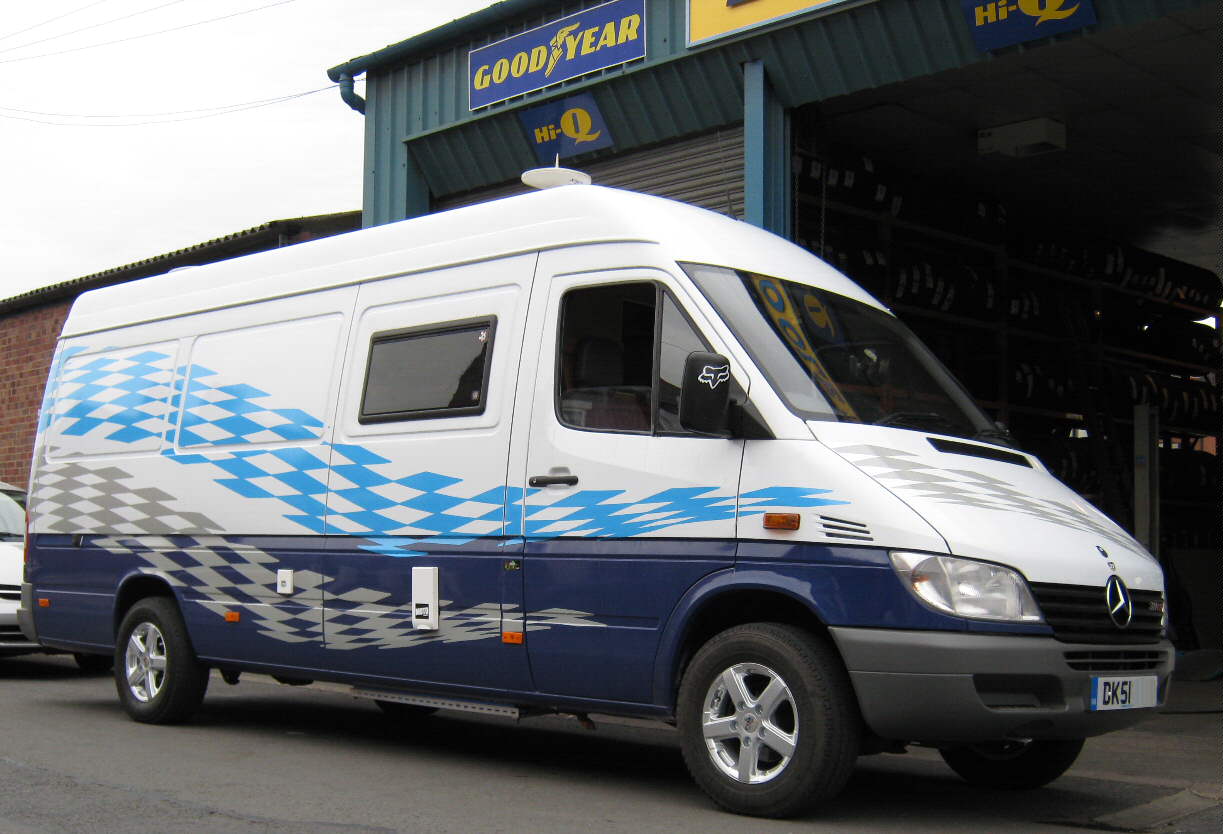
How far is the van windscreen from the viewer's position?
582cm

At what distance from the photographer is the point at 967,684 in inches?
202

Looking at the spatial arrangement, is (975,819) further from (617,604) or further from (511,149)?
(511,149)

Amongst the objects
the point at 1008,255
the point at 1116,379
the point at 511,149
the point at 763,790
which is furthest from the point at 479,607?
the point at 1116,379

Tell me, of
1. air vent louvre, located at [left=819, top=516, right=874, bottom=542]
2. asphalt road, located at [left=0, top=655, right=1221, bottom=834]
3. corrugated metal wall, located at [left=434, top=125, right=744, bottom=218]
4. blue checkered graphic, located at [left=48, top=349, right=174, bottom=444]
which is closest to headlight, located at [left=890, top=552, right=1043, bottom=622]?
air vent louvre, located at [left=819, top=516, right=874, bottom=542]

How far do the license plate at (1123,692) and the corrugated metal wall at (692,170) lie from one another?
A: 19.7 feet

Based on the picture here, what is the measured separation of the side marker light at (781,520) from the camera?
548cm

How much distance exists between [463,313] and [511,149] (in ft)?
21.4

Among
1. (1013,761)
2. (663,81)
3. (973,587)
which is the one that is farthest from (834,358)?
(663,81)

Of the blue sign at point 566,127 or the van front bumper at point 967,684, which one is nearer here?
the van front bumper at point 967,684

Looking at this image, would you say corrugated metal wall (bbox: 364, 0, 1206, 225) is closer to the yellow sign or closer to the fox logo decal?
the yellow sign

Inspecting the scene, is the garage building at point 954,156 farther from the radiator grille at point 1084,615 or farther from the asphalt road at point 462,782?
the radiator grille at point 1084,615

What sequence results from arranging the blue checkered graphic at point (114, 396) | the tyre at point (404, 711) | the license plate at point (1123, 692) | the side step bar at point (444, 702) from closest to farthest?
the license plate at point (1123, 692) < the side step bar at point (444, 702) < the blue checkered graphic at point (114, 396) < the tyre at point (404, 711)

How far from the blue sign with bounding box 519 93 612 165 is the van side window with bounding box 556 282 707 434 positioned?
6.15m

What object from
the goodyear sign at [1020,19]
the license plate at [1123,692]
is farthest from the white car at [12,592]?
the license plate at [1123,692]
